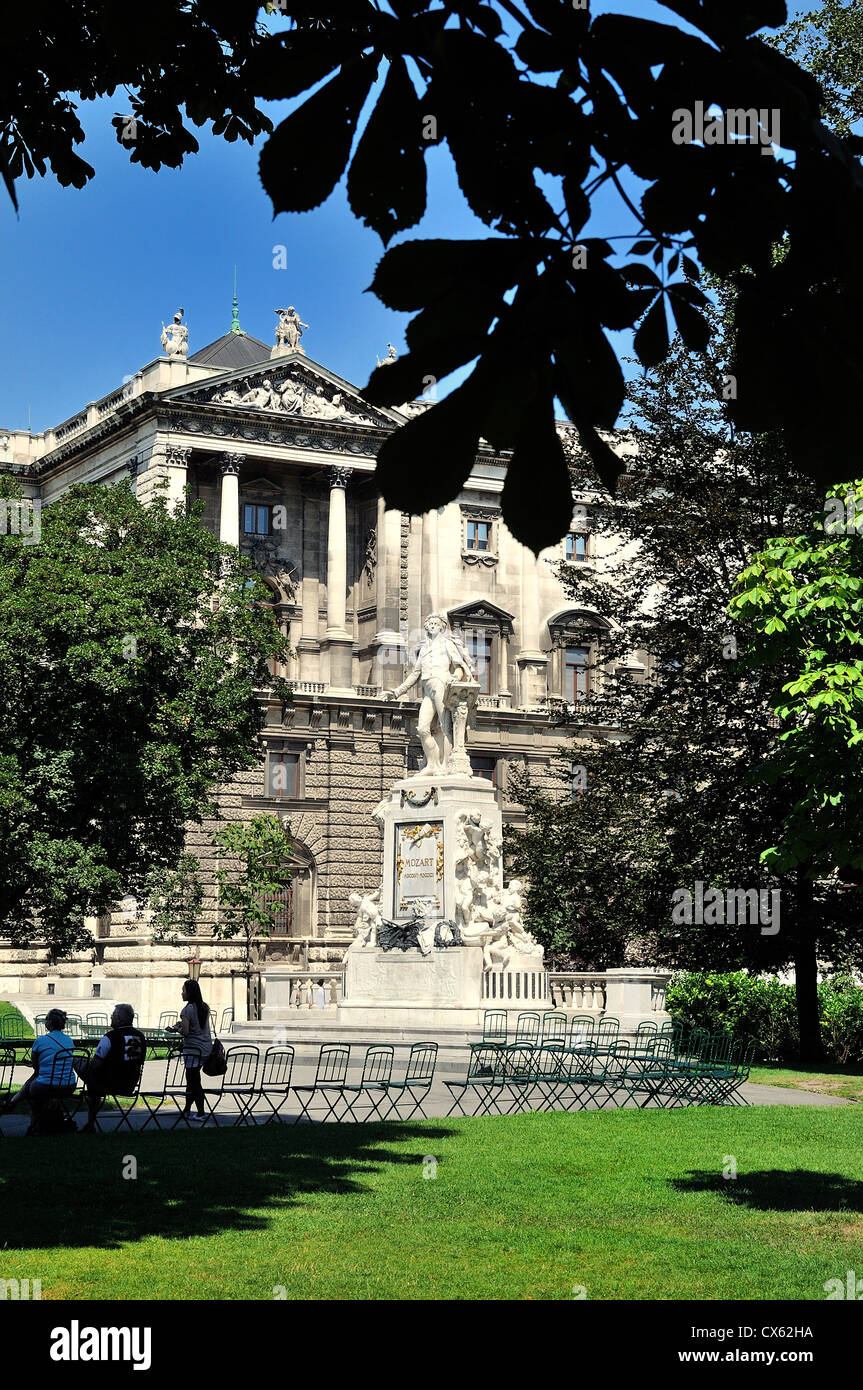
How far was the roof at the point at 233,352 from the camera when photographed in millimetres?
67188

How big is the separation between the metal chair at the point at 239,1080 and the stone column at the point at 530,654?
3959 centimetres

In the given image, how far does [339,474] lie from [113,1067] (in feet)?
158

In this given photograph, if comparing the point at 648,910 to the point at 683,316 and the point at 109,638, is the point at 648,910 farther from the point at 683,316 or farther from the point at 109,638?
the point at 683,316

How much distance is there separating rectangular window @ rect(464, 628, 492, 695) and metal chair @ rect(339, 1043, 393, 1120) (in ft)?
Result: 133

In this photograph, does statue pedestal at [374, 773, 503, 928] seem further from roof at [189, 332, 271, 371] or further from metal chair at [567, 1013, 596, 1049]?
roof at [189, 332, 271, 371]

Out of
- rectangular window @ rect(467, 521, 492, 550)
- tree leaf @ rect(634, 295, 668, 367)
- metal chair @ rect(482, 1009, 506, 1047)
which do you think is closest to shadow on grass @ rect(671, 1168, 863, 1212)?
tree leaf @ rect(634, 295, 668, 367)

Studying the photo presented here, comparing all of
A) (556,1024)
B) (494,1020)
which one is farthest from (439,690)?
(556,1024)

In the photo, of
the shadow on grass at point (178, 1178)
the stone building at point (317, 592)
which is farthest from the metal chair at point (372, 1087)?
the stone building at point (317, 592)

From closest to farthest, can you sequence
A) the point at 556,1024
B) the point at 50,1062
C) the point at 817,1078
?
the point at 50,1062 < the point at 817,1078 < the point at 556,1024

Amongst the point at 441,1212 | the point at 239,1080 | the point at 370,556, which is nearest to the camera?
the point at 441,1212

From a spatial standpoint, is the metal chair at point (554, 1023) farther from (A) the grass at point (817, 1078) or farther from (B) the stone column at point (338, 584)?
(B) the stone column at point (338, 584)

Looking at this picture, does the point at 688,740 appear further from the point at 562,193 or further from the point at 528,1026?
the point at 562,193

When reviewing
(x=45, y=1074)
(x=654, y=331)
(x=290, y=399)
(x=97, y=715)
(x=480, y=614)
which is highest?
(x=290, y=399)

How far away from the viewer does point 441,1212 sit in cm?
1170
